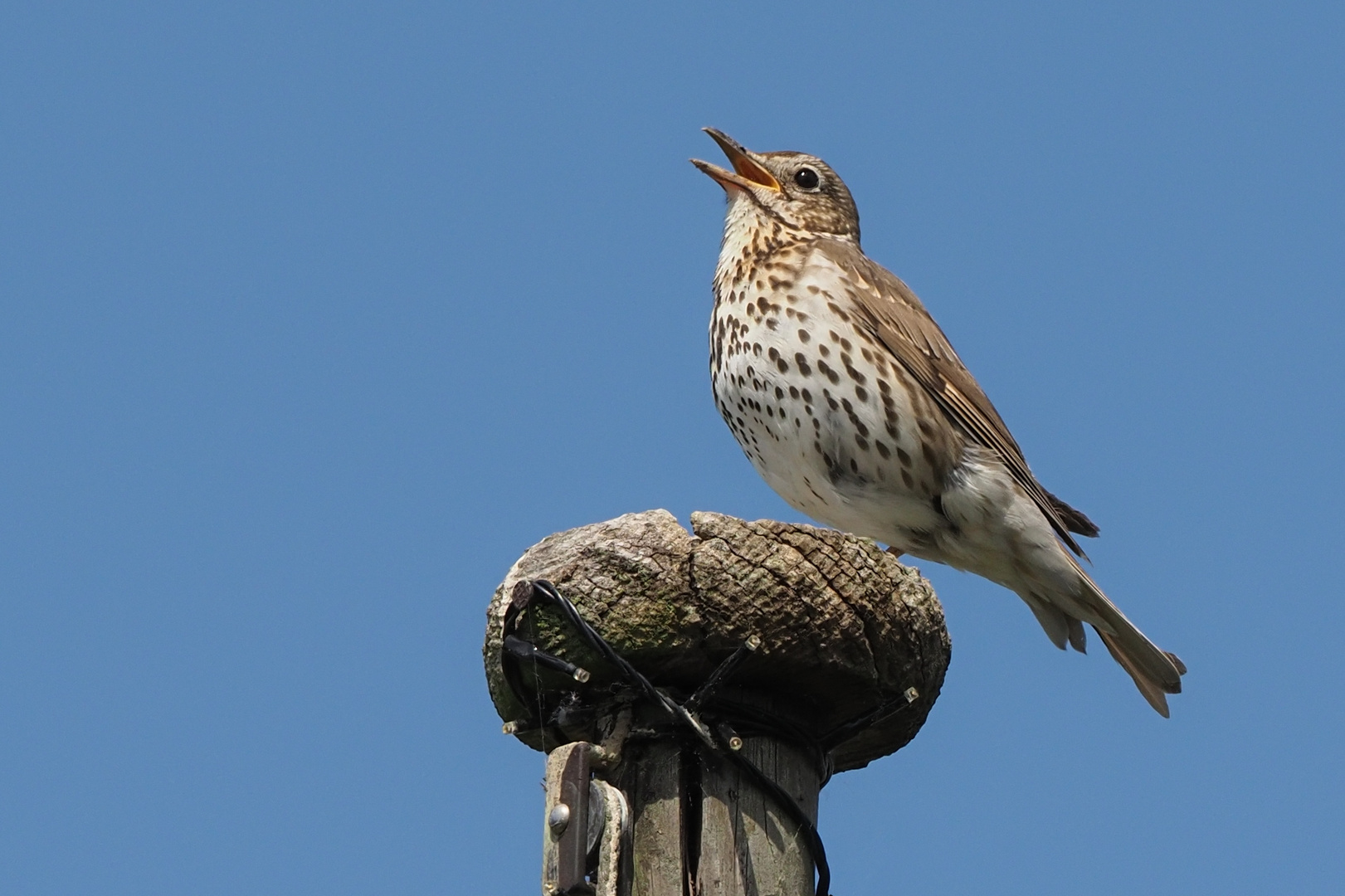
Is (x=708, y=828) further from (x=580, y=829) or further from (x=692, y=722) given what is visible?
(x=580, y=829)

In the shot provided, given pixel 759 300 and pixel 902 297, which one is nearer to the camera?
pixel 759 300

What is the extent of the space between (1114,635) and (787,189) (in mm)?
2873

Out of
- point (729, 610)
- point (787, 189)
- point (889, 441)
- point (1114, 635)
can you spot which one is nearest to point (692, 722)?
point (729, 610)

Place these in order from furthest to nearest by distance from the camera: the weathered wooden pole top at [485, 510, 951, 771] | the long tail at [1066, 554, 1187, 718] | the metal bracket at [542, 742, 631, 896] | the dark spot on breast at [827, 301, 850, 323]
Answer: the dark spot on breast at [827, 301, 850, 323], the long tail at [1066, 554, 1187, 718], the weathered wooden pole top at [485, 510, 951, 771], the metal bracket at [542, 742, 631, 896]

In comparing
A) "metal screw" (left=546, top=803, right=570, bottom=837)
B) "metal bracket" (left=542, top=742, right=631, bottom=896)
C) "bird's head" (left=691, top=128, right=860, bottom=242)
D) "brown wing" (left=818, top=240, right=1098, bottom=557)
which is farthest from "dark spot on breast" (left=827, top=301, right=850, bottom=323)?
"metal screw" (left=546, top=803, right=570, bottom=837)

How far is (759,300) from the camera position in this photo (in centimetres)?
729

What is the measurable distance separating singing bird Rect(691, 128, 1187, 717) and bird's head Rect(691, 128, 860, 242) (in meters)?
0.68

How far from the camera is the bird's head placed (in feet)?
27.0

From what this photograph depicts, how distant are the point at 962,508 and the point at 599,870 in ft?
10.8

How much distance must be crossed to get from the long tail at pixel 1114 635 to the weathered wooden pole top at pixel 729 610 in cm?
219

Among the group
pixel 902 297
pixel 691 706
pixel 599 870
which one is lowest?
pixel 599 870

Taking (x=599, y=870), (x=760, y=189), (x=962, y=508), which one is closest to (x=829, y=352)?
(x=962, y=508)

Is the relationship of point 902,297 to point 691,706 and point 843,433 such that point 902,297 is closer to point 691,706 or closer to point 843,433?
point 843,433

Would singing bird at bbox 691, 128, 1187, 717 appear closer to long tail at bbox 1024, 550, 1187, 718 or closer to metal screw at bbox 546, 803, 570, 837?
long tail at bbox 1024, 550, 1187, 718
